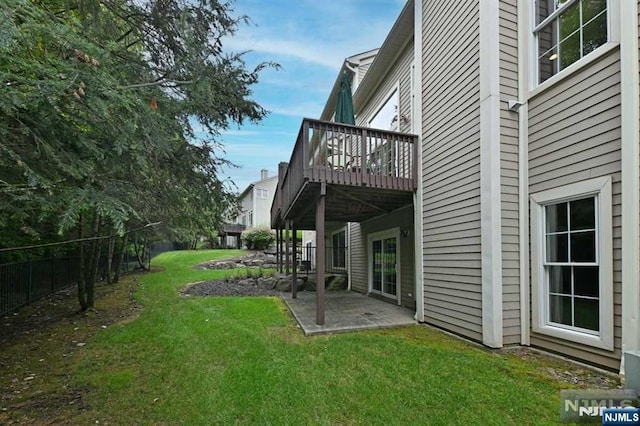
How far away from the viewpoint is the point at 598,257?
12.7 ft

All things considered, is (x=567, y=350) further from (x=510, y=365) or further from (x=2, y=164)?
(x=2, y=164)

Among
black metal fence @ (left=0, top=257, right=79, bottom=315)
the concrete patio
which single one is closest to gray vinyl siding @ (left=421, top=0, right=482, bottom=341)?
the concrete patio

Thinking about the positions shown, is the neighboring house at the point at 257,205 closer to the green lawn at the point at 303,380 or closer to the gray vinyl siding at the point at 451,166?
the gray vinyl siding at the point at 451,166

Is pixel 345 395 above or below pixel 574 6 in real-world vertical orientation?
below

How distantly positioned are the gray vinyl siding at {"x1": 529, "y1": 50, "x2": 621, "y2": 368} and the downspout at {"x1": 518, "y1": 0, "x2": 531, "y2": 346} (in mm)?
82

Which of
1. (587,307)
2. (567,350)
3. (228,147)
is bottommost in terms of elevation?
(567,350)

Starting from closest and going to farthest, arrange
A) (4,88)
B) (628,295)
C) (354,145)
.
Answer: (4,88)
(628,295)
(354,145)

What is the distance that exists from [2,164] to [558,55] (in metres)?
6.41

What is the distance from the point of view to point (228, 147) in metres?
6.19

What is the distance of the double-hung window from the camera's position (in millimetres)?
4105

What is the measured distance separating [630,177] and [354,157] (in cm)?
432

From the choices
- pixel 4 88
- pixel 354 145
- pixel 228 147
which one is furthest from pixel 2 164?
pixel 354 145

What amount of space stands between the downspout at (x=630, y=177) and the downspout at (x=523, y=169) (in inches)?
50.6

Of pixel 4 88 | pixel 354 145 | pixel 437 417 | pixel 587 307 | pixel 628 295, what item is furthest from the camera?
pixel 354 145
